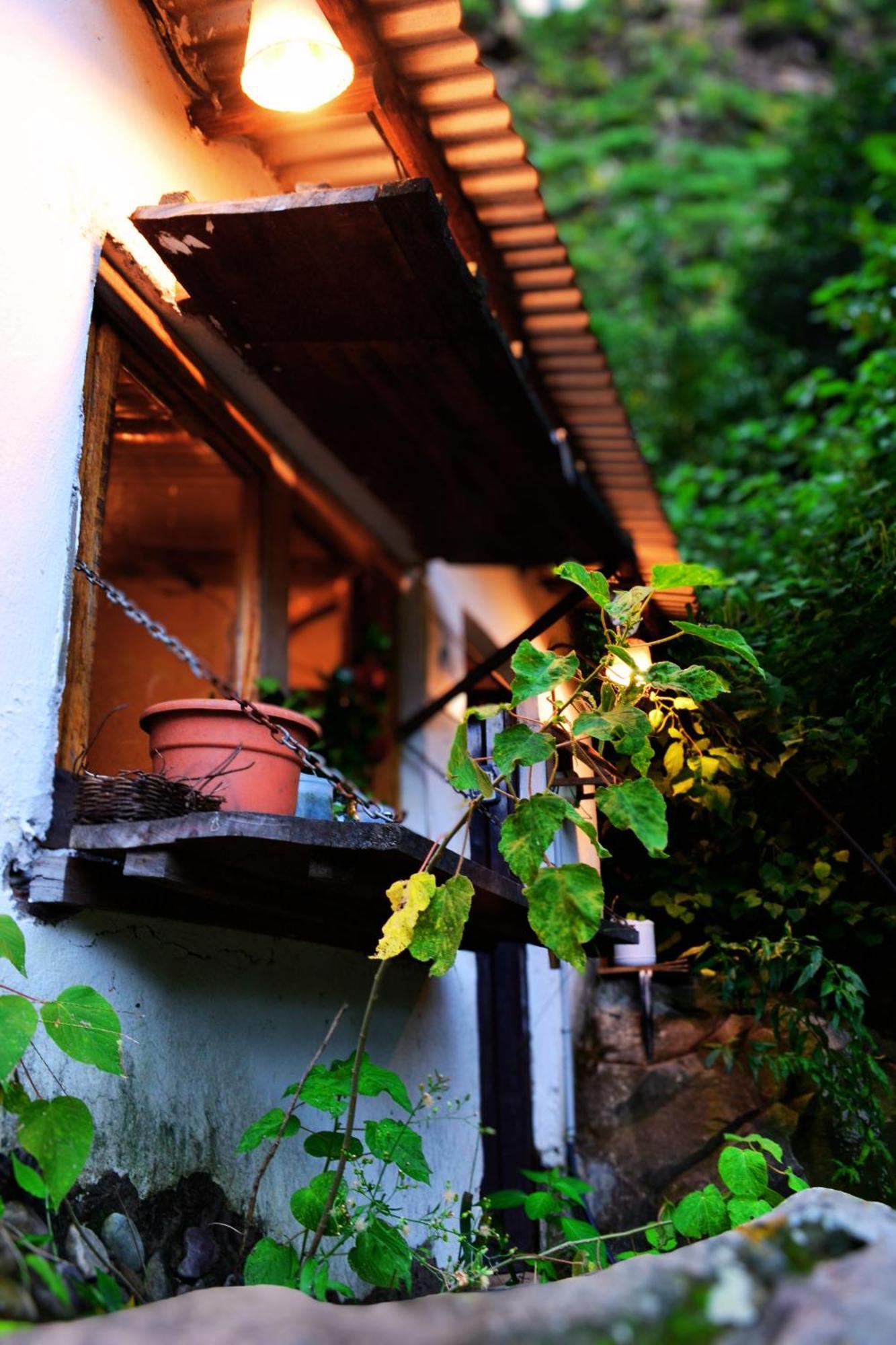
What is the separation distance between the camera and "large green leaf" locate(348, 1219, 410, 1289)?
2.82 m

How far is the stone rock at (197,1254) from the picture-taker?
2914mm

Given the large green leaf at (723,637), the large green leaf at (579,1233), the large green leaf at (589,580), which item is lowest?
the large green leaf at (579,1233)

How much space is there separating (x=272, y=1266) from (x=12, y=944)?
3.12 ft

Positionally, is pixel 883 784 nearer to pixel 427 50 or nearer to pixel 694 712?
pixel 694 712

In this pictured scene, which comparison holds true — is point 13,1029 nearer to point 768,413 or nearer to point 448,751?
point 448,751

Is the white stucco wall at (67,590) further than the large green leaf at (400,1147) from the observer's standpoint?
No

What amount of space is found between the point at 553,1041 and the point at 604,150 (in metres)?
12.0

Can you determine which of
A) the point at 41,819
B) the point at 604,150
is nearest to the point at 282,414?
the point at 41,819

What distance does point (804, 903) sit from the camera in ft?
11.6

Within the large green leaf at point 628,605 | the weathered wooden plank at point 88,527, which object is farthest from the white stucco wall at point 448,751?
the weathered wooden plank at point 88,527

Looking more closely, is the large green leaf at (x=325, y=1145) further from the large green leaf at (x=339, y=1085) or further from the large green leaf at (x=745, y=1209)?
the large green leaf at (x=745, y=1209)

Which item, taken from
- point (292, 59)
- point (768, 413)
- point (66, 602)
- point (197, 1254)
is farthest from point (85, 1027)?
point (768, 413)

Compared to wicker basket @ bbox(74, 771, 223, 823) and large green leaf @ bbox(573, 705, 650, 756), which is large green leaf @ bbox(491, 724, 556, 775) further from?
wicker basket @ bbox(74, 771, 223, 823)

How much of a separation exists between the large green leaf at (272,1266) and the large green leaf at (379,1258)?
150mm
